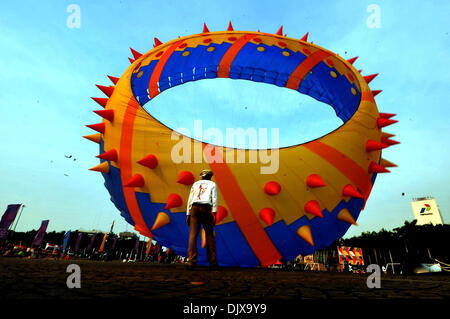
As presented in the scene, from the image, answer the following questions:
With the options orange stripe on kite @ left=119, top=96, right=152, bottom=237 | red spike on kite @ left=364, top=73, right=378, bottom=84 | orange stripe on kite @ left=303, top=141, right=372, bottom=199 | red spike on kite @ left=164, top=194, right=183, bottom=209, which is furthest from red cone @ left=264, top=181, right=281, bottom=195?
red spike on kite @ left=364, top=73, right=378, bottom=84

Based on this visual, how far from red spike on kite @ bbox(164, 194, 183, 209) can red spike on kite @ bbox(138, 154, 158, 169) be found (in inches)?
34.4

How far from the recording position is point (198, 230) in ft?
16.9

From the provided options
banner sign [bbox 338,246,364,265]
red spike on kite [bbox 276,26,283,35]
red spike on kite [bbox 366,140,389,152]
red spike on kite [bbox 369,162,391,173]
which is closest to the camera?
red spike on kite [bbox 366,140,389,152]

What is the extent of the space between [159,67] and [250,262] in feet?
21.3

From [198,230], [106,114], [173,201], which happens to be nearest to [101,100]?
[106,114]

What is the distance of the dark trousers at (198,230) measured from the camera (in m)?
5.05

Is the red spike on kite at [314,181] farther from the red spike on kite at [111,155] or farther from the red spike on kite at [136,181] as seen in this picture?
the red spike on kite at [111,155]

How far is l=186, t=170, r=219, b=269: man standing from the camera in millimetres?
5062

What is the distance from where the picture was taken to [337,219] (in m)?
6.86

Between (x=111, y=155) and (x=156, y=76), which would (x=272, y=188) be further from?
(x=156, y=76)

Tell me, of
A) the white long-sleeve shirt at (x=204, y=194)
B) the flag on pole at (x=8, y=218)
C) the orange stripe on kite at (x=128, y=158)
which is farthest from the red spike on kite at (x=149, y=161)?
the flag on pole at (x=8, y=218)

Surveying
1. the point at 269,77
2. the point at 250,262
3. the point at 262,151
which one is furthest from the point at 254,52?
the point at 250,262

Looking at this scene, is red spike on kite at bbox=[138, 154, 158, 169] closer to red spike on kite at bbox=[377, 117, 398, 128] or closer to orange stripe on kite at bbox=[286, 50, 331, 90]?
orange stripe on kite at bbox=[286, 50, 331, 90]

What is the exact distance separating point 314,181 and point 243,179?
1.74 metres
